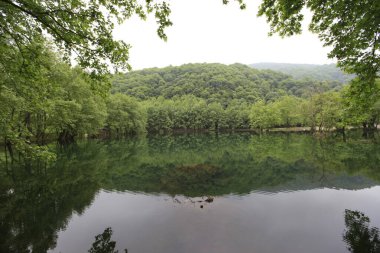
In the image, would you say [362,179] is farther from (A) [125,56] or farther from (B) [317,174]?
(A) [125,56]

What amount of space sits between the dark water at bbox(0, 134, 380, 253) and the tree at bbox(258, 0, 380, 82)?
734 centimetres

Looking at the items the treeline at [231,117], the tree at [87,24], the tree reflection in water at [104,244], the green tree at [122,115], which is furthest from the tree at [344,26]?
the treeline at [231,117]

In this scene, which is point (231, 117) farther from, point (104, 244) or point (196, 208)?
point (104, 244)

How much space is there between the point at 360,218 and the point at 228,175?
10894 mm

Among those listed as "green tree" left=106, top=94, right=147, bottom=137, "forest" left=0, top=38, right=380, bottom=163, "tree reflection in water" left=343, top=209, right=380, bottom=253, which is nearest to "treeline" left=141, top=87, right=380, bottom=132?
"forest" left=0, top=38, right=380, bottom=163

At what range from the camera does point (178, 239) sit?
10477mm

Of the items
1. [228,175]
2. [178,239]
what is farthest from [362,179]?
[178,239]

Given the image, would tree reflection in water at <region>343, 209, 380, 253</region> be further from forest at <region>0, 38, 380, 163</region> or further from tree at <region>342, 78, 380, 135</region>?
tree at <region>342, 78, 380, 135</region>

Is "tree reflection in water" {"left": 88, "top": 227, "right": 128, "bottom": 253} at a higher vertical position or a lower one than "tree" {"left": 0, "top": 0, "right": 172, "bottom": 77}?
lower

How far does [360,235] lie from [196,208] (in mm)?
7867

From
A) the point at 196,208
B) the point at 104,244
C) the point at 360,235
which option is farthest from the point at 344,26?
the point at 104,244

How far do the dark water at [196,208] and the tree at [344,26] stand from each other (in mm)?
7335

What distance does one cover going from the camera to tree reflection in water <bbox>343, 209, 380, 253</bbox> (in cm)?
923

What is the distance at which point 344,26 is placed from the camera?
379 inches
